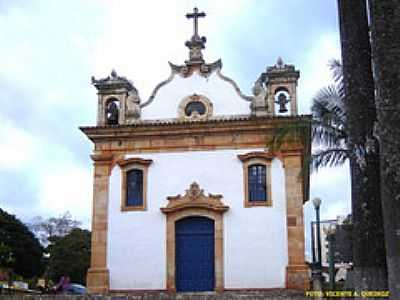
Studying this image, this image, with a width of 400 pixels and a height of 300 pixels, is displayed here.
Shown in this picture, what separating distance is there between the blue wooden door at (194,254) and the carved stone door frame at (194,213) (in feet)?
0.63

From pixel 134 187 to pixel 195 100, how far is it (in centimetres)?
357

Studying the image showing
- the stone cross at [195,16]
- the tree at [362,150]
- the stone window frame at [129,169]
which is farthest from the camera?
the stone cross at [195,16]

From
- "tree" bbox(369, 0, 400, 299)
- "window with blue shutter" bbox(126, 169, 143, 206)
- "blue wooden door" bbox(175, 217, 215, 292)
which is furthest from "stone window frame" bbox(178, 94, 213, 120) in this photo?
"tree" bbox(369, 0, 400, 299)

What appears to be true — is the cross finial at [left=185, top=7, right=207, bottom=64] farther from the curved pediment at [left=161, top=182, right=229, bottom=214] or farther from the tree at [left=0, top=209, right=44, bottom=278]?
the tree at [left=0, top=209, right=44, bottom=278]

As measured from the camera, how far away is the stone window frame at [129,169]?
20062 mm

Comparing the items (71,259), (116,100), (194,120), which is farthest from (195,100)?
(71,259)

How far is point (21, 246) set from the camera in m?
39.8

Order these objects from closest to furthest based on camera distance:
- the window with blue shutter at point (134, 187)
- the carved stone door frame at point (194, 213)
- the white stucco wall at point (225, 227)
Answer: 1. the white stucco wall at point (225, 227)
2. the carved stone door frame at point (194, 213)
3. the window with blue shutter at point (134, 187)

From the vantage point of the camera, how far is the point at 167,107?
21.0 m

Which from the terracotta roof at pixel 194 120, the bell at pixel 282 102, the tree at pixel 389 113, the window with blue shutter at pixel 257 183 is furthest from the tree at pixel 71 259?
the tree at pixel 389 113

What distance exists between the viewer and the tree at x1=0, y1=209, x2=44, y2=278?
129 feet

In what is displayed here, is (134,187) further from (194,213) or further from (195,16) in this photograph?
(195,16)

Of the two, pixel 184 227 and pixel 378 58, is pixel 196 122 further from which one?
pixel 378 58

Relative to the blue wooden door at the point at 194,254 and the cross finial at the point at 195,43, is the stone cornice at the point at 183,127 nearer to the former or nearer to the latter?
the cross finial at the point at 195,43
